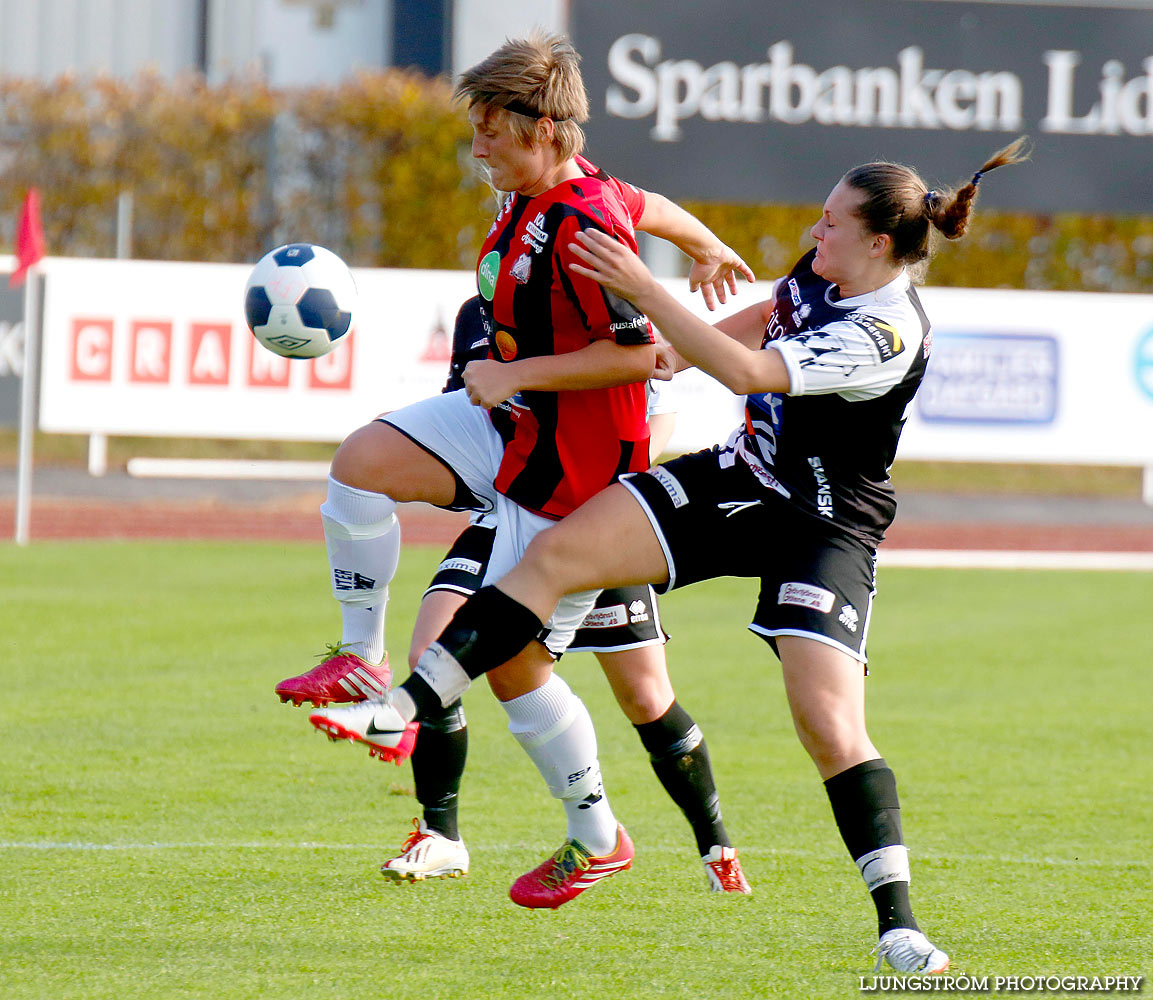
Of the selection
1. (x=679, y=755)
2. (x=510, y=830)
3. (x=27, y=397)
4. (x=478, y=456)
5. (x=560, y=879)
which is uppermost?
(x=478, y=456)

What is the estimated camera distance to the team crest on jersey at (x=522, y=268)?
12.0 feet

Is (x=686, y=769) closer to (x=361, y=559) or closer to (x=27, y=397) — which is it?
(x=361, y=559)

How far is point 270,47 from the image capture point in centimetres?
2394

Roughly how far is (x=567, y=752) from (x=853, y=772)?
2.45ft

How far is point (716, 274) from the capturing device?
4.25 metres

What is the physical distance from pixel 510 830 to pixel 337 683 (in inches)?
48.2

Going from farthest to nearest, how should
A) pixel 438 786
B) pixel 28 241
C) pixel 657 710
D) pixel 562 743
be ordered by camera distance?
pixel 28 241
pixel 438 786
pixel 657 710
pixel 562 743

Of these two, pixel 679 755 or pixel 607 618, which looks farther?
pixel 679 755

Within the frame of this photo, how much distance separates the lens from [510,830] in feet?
15.9

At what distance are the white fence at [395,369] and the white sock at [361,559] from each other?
27.9ft

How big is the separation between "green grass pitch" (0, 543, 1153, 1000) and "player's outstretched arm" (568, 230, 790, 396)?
134 centimetres

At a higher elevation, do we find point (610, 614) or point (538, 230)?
point (538, 230)

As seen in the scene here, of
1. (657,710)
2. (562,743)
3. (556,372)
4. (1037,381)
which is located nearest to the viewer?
(556,372)

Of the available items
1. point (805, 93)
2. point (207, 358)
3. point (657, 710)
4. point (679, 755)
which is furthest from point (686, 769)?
point (805, 93)
